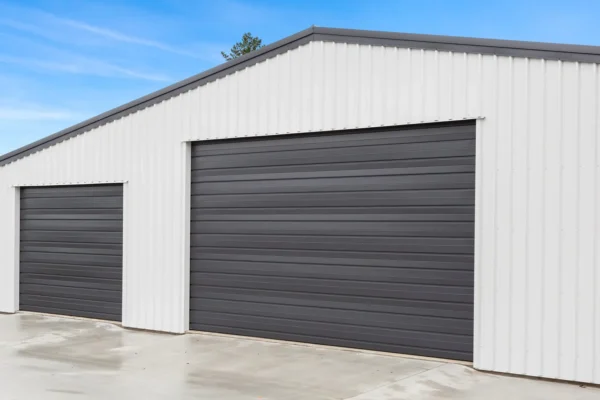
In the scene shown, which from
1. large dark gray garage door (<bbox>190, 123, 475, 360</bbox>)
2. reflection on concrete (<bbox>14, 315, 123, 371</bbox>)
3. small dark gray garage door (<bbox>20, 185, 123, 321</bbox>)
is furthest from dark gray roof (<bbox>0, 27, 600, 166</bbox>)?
reflection on concrete (<bbox>14, 315, 123, 371</bbox>)

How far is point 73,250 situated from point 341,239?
217 inches

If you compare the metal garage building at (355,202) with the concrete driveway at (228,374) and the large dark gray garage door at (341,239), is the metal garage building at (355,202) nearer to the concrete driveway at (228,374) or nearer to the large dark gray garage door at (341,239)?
the large dark gray garage door at (341,239)

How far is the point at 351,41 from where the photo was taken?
8469 millimetres

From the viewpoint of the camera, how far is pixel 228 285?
9.63 meters

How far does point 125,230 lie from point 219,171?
211 cm

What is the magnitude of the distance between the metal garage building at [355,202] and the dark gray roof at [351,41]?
3 centimetres

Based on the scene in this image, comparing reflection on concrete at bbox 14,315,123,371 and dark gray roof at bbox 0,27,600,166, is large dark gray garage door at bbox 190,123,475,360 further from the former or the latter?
reflection on concrete at bbox 14,315,123,371

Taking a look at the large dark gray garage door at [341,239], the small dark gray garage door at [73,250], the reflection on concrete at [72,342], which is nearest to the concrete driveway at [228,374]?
the reflection on concrete at [72,342]

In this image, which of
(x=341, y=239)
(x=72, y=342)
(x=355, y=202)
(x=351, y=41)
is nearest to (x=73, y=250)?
(x=72, y=342)

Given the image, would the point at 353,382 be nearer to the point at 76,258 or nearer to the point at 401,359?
the point at 401,359

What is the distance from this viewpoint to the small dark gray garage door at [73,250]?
36.2 feet

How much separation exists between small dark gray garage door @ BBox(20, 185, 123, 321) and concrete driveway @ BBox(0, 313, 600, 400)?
5.86 feet

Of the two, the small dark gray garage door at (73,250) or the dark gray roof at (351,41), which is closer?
the dark gray roof at (351,41)

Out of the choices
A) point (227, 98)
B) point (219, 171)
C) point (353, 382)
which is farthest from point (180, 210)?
point (353, 382)
